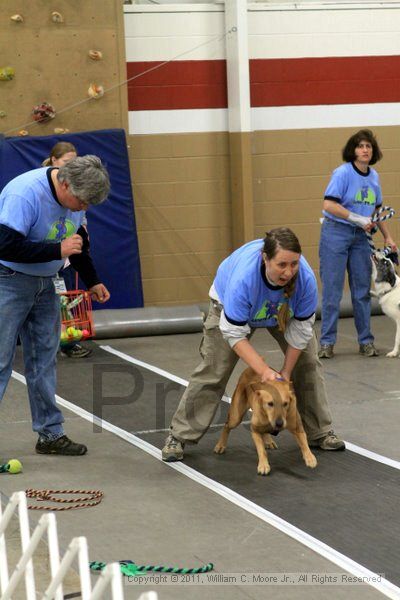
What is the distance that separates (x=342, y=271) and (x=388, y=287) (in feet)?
1.34

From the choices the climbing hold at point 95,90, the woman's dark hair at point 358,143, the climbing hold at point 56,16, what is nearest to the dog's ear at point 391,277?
the woman's dark hair at point 358,143

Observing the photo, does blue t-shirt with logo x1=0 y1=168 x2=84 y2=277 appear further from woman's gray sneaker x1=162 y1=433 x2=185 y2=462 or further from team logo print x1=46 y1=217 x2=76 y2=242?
woman's gray sneaker x1=162 y1=433 x2=185 y2=462

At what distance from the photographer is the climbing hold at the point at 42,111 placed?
10.6 metres

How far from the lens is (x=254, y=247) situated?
5.51m

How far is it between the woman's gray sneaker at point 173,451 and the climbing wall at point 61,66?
218 inches

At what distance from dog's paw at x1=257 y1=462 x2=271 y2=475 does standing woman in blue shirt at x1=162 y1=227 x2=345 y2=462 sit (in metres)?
0.40

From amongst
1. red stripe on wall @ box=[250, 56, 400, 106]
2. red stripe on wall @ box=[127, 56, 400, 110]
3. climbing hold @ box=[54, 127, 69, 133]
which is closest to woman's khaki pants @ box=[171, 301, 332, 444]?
climbing hold @ box=[54, 127, 69, 133]

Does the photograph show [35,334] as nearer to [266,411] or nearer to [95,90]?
[266,411]

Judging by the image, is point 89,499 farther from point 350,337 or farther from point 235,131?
point 235,131

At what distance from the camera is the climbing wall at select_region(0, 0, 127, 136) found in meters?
10.5

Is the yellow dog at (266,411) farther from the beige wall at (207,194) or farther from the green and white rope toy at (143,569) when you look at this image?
the beige wall at (207,194)

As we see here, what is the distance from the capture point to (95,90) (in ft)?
35.2

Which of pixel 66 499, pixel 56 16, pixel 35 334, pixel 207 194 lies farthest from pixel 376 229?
pixel 66 499

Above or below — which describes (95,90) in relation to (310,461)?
above
